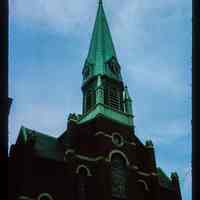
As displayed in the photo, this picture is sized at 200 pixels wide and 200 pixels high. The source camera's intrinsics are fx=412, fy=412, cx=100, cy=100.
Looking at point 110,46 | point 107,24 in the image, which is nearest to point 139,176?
point 110,46

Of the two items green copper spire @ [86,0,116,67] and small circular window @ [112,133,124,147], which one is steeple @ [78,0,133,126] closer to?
green copper spire @ [86,0,116,67]

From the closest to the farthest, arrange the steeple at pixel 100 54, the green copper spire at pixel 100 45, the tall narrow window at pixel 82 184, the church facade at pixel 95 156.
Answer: the church facade at pixel 95 156 < the tall narrow window at pixel 82 184 < the steeple at pixel 100 54 < the green copper spire at pixel 100 45

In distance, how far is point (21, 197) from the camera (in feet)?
99.7

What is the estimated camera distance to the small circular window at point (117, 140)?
37841 millimetres

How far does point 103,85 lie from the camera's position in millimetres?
41656

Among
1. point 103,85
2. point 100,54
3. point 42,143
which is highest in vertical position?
point 100,54

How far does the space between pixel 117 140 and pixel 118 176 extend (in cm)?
346

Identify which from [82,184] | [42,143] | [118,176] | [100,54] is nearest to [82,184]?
[82,184]

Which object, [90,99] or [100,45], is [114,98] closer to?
[90,99]

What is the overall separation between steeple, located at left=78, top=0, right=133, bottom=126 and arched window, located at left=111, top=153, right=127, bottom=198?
4.08 m

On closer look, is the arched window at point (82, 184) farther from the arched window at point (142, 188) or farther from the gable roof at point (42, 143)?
the arched window at point (142, 188)

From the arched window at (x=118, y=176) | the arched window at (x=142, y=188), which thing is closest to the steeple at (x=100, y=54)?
the arched window at (x=118, y=176)
